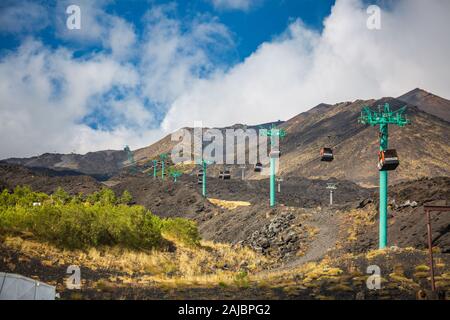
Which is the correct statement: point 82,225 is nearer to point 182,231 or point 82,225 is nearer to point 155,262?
point 155,262

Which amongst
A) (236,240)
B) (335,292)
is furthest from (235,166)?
(335,292)

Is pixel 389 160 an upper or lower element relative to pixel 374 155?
lower

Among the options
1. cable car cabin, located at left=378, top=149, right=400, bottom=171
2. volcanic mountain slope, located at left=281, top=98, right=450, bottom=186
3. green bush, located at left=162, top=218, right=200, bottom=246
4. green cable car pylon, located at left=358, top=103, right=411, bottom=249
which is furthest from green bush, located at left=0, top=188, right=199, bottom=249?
volcanic mountain slope, located at left=281, top=98, right=450, bottom=186

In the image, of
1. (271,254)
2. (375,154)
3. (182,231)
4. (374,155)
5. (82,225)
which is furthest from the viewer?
(375,154)

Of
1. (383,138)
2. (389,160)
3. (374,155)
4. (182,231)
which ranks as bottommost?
(182,231)

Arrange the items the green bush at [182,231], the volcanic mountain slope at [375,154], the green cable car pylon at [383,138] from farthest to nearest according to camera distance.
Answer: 1. the volcanic mountain slope at [375,154]
2. the green bush at [182,231]
3. the green cable car pylon at [383,138]

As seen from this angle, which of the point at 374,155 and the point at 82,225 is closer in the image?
the point at 82,225

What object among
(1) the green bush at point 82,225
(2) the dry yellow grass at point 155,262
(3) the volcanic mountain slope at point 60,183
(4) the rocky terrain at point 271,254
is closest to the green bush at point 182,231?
(4) the rocky terrain at point 271,254

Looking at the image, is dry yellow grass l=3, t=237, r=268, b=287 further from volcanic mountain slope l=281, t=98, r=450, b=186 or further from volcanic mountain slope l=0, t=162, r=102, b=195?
volcanic mountain slope l=281, t=98, r=450, b=186

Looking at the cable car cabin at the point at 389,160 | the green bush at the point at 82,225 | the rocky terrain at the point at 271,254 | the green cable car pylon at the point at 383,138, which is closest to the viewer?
the rocky terrain at the point at 271,254

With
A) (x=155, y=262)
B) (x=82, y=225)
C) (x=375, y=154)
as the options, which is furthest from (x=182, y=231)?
(x=375, y=154)

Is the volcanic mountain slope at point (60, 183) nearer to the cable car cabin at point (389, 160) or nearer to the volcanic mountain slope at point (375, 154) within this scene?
the cable car cabin at point (389, 160)

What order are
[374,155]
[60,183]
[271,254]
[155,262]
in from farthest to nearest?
1. [374,155]
2. [60,183]
3. [271,254]
4. [155,262]

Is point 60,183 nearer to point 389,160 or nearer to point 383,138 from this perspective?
point 383,138
